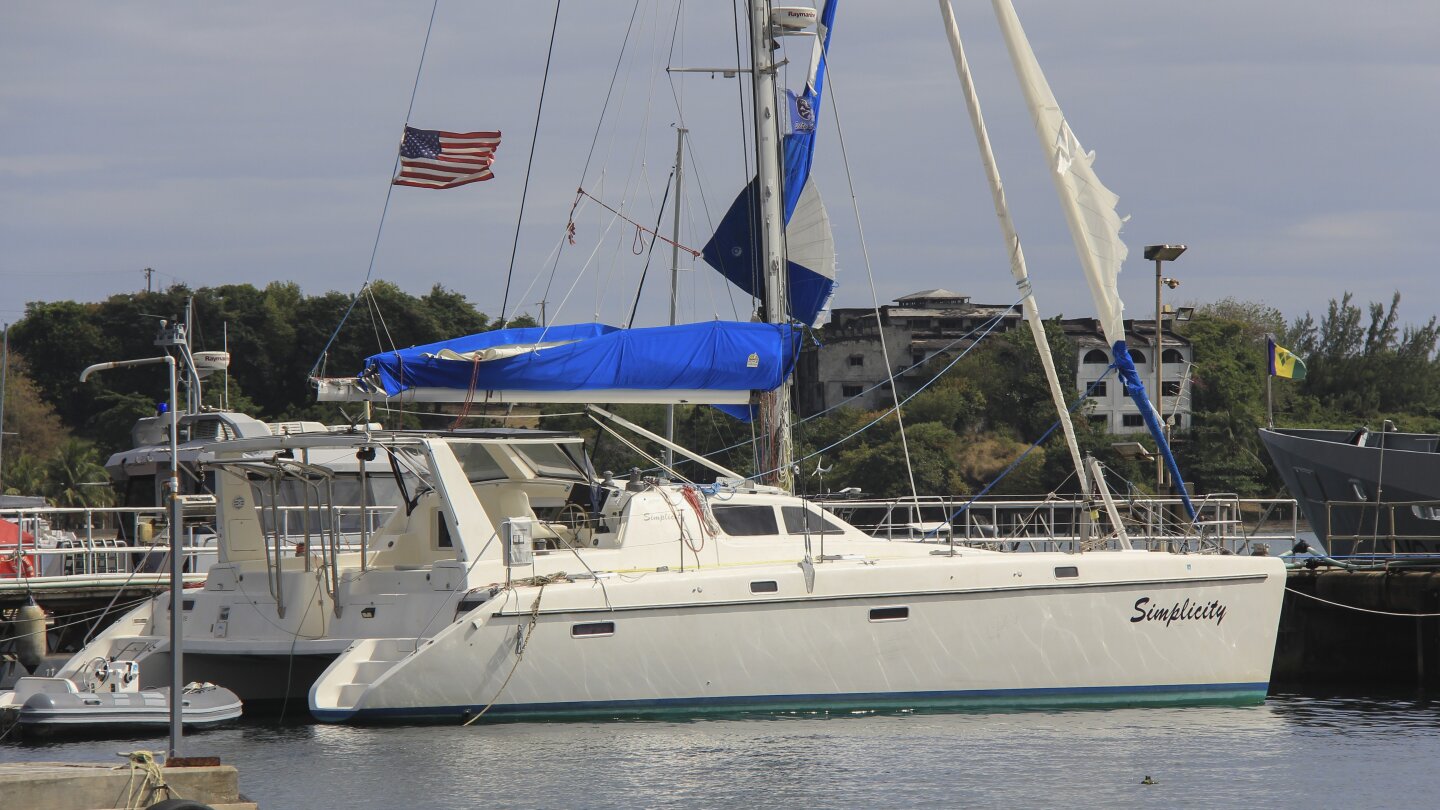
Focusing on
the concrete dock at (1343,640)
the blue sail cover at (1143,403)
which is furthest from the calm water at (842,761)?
the concrete dock at (1343,640)

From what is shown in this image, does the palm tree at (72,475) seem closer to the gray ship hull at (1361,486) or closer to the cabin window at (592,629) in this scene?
the gray ship hull at (1361,486)

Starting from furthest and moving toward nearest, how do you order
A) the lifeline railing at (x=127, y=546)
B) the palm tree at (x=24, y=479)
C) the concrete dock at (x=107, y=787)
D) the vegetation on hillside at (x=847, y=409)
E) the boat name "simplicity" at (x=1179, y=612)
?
the vegetation on hillside at (x=847, y=409) → the palm tree at (x=24, y=479) → the lifeline railing at (x=127, y=546) → the boat name "simplicity" at (x=1179, y=612) → the concrete dock at (x=107, y=787)

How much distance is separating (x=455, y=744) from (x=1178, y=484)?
834 centimetres

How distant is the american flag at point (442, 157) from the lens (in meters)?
20.5

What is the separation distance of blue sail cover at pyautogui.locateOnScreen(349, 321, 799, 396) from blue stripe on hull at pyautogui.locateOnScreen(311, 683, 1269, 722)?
365 cm

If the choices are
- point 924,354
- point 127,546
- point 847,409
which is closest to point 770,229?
point 127,546

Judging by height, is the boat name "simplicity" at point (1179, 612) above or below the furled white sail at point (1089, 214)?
below

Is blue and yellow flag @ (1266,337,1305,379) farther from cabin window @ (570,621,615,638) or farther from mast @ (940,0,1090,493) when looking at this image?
cabin window @ (570,621,615,638)

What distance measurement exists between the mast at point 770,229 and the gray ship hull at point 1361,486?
9.80 meters

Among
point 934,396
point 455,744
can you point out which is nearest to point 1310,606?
point 455,744

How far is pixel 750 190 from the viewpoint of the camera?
65.8 ft

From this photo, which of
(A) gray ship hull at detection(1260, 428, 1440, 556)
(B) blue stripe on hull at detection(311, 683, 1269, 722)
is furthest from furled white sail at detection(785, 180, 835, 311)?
(A) gray ship hull at detection(1260, 428, 1440, 556)

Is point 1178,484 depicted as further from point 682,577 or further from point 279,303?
point 279,303

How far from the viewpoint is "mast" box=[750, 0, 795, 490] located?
63.6ft
